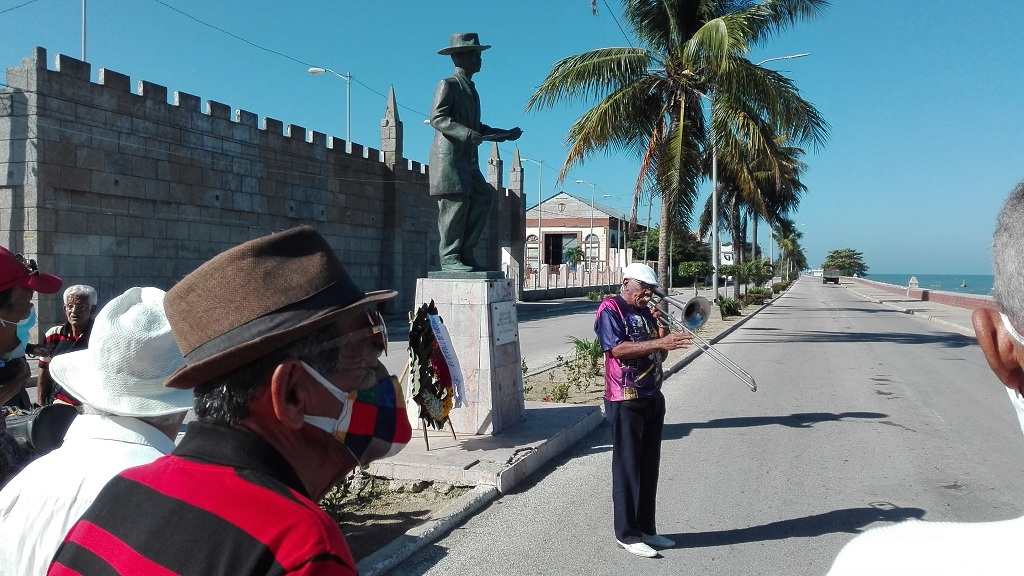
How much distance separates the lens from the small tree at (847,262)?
6019 inches

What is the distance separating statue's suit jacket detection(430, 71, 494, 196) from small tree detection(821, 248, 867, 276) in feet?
508

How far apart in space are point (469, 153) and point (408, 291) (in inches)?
827

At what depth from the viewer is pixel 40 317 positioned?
15.2 metres

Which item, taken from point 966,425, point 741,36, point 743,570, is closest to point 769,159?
point 741,36

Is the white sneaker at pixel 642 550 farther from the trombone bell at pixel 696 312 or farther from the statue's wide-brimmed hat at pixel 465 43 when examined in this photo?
the statue's wide-brimmed hat at pixel 465 43

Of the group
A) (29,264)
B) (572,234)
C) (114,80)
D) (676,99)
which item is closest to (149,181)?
(114,80)

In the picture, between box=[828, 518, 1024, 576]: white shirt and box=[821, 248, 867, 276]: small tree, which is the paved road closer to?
box=[828, 518, 1024, 576]: white shirt

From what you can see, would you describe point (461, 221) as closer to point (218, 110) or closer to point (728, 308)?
point (218, 110)

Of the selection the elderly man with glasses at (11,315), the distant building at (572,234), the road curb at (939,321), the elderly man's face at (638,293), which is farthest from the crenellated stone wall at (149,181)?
the distant building at (572,234)

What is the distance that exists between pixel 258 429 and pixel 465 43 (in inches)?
287

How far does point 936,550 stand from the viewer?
3.72 ft

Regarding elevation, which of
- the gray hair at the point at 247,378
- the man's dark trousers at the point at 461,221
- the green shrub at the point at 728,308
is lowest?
the green shrub at the point at 728,308

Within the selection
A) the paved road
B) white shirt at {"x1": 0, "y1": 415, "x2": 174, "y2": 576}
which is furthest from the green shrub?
white shirt at {"x1": 0, "y1": 415, "x2": 174, "y2": 576}

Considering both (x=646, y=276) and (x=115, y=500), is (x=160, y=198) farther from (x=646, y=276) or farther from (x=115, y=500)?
(x=115, y=500)
